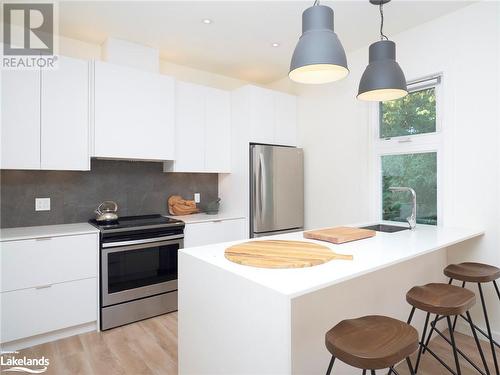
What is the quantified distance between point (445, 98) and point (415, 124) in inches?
12.5

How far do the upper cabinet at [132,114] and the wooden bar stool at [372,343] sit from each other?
237 cm

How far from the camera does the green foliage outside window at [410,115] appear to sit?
2689 millimetres

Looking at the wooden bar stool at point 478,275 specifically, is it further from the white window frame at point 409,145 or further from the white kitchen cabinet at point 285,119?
the white kitchen cabinet at point 285,119

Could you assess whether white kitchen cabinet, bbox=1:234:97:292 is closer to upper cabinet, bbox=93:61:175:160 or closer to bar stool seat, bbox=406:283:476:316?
upper cabinet, bbox=93:61:175:160

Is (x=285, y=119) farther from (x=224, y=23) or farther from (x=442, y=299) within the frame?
(x=442, y=299)

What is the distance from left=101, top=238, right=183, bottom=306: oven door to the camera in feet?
8.40

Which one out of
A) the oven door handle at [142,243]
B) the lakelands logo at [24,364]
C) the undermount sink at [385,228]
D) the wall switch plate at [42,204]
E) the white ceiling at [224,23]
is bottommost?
the lakelands logo at [24,364]

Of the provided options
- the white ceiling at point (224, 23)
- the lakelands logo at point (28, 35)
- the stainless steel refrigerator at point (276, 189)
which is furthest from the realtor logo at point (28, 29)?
the stainless steel refrigerator at point (276, 189)

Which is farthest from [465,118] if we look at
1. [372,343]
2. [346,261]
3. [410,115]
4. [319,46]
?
[372,343]

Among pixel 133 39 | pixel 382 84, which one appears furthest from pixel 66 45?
pixel 382 84

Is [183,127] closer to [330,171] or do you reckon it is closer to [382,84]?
[330,171]

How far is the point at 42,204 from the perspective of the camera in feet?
9.04

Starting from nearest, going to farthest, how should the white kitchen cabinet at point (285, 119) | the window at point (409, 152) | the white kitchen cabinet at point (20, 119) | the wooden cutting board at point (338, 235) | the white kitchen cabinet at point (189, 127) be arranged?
the wooden cutting board at point (338, 235) → the white kitchen cabinet at point (20, 119) → the window at point (409, 152) → the white kitchen cabinet at point (189, 127) → the white kitchen cabinet at point (285, 119)

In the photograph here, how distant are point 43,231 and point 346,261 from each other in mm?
2352
